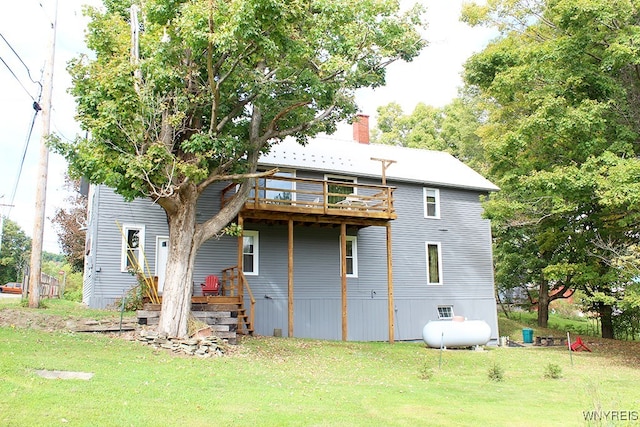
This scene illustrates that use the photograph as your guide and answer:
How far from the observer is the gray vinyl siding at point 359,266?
18.6 metres

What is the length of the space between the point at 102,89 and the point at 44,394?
278 inches

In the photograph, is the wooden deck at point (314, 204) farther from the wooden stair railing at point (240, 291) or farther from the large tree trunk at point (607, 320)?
the large tree trunk at point (607, 320)

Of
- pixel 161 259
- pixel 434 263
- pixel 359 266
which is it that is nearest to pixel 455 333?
pixel 359 266

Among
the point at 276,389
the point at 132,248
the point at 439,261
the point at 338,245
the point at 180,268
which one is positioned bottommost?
the point at 276,389

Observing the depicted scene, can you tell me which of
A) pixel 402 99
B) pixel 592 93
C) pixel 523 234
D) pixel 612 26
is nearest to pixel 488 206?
pixel 592 93

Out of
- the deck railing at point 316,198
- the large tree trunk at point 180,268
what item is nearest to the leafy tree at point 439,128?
the deck railing at point 316,198

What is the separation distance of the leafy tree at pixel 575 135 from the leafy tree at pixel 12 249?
50.1 metres

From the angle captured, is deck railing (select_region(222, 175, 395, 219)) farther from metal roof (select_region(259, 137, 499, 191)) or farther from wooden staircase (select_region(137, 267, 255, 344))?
wooden staircase (select_region(137, 267, 255, 344))

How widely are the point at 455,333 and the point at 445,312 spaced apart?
399 cm

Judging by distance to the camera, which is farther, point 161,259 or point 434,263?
point 434,263

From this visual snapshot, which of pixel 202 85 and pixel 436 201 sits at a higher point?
pixel 202 85

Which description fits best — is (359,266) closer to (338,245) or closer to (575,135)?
(338,245)

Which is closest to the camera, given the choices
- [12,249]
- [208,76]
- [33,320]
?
[208,76]

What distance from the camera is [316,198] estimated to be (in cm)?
2155
